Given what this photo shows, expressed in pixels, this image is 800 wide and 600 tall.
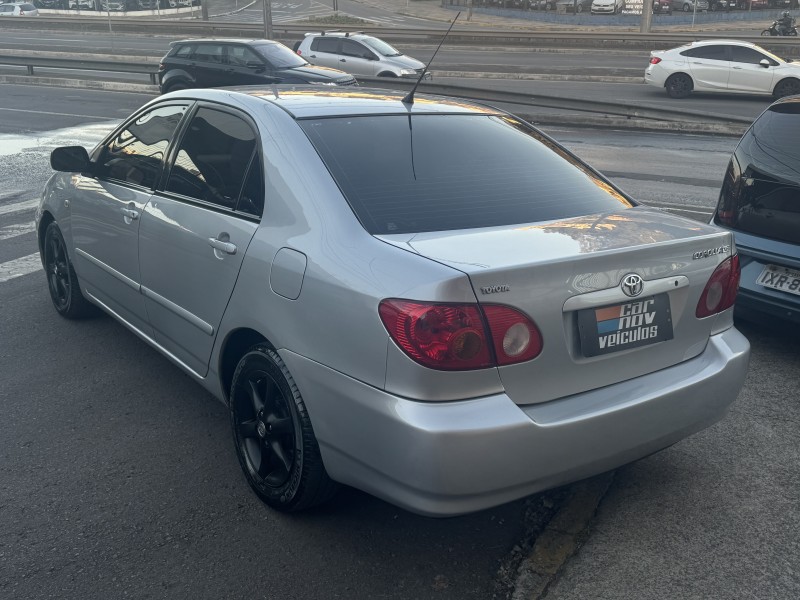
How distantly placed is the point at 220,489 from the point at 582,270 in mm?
1850

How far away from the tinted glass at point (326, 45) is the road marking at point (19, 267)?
1981cm

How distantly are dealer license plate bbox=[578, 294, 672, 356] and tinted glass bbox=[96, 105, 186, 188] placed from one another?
2.48 m

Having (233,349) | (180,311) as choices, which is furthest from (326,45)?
(233,349)

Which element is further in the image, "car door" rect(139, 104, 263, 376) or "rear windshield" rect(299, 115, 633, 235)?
"car door" rect(139, 104, 263, 376)

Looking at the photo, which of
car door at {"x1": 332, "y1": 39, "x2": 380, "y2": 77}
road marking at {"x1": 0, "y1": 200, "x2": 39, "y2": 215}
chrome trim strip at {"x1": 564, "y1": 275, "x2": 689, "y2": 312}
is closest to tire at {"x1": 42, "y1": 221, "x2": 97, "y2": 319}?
road marking at {"x1": 0, "y1": 200, "x2": 39, "y2": 215}

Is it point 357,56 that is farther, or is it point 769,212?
point 357,56

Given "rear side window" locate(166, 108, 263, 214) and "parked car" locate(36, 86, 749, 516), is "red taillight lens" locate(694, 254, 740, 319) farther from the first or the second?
"rear side window" locate(166, 108, 263, 214)

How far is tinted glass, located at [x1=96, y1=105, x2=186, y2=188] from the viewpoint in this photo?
4.49 metres

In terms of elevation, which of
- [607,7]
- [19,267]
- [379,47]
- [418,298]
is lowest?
[19,267]

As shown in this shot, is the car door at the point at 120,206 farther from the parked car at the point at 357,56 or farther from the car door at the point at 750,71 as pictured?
the car door at the point at 750,71

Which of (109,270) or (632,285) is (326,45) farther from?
(632,285)

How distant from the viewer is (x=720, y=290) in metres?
3.44

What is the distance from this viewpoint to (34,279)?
688 cm

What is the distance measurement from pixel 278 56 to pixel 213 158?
A: 1675 centimetres
